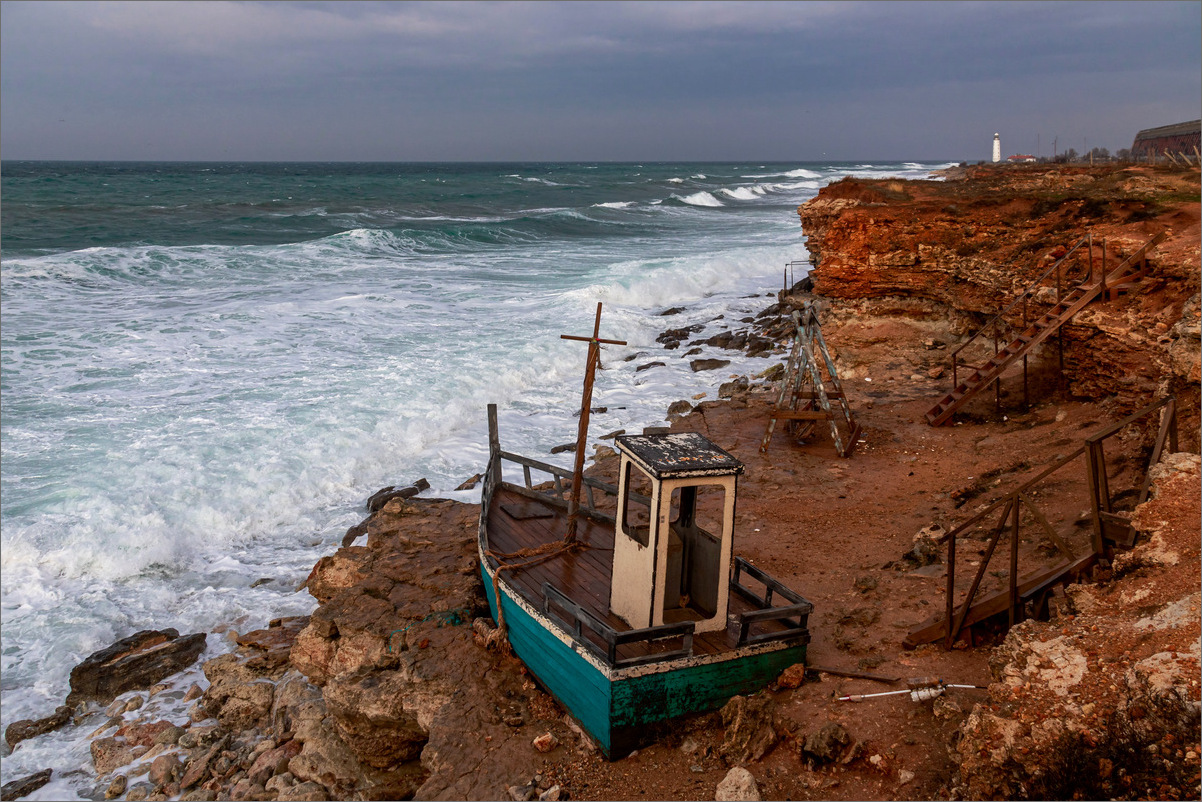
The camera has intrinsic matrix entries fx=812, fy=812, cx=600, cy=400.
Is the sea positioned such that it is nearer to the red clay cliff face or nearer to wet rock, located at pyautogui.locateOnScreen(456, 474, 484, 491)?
wet rock, located at pyautogui.locateOnScreen(456, 474, 484, 491)

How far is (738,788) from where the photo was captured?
6.36 m

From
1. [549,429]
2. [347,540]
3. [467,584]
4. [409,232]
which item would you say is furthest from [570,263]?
[467,584]

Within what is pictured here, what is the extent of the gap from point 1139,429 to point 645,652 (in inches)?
308

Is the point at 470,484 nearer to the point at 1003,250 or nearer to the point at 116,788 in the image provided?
the point at 116,788

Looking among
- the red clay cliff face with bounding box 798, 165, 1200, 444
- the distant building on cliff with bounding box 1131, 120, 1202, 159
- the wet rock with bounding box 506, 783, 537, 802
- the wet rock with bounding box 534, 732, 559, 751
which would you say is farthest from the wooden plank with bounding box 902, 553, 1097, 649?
the distant building on cliff with bounding box 1131, 120, 1202, 159

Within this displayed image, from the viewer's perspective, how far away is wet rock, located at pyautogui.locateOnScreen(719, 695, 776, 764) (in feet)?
22.6

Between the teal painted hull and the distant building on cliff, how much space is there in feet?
137

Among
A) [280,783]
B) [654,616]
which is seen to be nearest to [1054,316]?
[654,616]

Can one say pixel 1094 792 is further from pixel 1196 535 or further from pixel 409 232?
pixel 409 232

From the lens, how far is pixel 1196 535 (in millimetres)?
6395

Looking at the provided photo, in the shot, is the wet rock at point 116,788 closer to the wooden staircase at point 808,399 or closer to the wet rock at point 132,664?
the wet rock at point 132,664

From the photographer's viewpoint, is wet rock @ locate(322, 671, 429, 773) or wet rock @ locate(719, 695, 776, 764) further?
wet rock @ locate(322, 671, 429, 773)

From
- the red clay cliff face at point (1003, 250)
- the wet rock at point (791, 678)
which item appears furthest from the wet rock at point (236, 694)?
the red clay cliff face at point (1003, 250)

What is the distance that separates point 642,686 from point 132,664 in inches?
287
